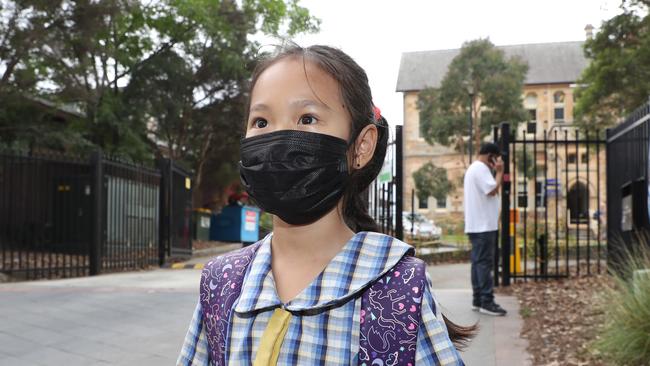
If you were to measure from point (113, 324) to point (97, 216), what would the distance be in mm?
5679

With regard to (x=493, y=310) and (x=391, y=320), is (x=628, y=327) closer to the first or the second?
(x=493, y=310)

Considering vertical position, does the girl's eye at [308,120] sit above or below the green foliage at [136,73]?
below

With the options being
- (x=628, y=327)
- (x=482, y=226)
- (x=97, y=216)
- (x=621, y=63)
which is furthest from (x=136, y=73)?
(x=628, y=327)

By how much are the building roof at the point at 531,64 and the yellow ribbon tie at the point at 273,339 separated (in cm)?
4760

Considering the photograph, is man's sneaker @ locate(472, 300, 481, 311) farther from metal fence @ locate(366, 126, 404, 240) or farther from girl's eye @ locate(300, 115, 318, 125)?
girl's eye @ locate(300, 115, 318, 125)

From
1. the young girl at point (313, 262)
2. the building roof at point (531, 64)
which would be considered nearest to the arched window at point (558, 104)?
the building roof at point (531, 64)

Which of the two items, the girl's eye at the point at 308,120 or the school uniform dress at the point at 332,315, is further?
the girl's eye at the point at 308,120

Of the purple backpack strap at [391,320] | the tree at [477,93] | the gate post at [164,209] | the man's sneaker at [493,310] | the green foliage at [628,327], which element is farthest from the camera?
the tree at [477,93]

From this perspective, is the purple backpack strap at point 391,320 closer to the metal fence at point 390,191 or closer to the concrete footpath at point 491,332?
the concrete footpath at point 491,332

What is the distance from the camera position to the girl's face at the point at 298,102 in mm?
1410

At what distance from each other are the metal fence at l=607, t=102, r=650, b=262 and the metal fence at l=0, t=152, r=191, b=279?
841cm

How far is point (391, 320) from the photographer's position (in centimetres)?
129

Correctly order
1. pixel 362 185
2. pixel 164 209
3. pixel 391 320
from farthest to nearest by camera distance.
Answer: pixel 164 209 → pixel 362 185 → pixel 391 320

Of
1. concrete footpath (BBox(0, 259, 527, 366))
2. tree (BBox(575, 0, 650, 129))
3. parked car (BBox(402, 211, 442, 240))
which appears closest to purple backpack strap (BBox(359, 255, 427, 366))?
concrete footpath (BBox(0, 259, 527, 366))
